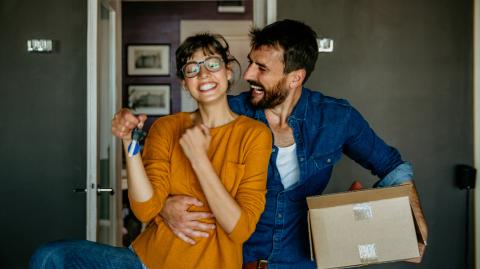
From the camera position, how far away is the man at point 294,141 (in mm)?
1784

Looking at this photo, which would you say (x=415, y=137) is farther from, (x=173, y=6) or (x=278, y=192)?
(x=173, y=6)

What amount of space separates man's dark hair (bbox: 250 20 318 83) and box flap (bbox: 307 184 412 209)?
0.62 metres

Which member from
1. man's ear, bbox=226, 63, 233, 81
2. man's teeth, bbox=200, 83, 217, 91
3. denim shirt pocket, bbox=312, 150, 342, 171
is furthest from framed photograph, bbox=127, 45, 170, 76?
man's teeth, bbox=200, 83, 217, 91

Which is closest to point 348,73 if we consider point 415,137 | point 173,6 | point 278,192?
point 415,137

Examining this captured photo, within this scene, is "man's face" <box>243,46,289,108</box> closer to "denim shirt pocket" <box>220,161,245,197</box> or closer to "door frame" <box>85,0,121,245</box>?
"denim shirt pocket" <box>220,161,245,197</box>

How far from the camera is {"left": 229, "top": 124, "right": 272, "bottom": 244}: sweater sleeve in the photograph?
1.40 metres

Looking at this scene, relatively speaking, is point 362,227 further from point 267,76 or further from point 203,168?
point 267,76

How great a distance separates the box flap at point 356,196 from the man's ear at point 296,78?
0.58m

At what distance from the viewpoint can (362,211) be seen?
5.25ft

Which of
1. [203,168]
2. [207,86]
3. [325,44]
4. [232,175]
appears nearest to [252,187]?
[232,175]

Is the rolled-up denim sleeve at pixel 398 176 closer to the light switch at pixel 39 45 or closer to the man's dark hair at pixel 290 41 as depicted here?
the man's dark hair at pixel 290 41

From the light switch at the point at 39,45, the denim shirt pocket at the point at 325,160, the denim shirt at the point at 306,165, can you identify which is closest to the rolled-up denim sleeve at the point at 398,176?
the denim shirt at the point at 306,165

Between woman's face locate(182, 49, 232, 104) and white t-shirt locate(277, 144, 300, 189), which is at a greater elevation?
woman's face locate(182, 49, 232, 104)

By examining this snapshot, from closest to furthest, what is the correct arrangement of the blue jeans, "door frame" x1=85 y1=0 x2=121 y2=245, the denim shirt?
1. the blue jeans
2. the denim shirt
3. "door frame" x1=85 y1=0 x2=121 y2=245
